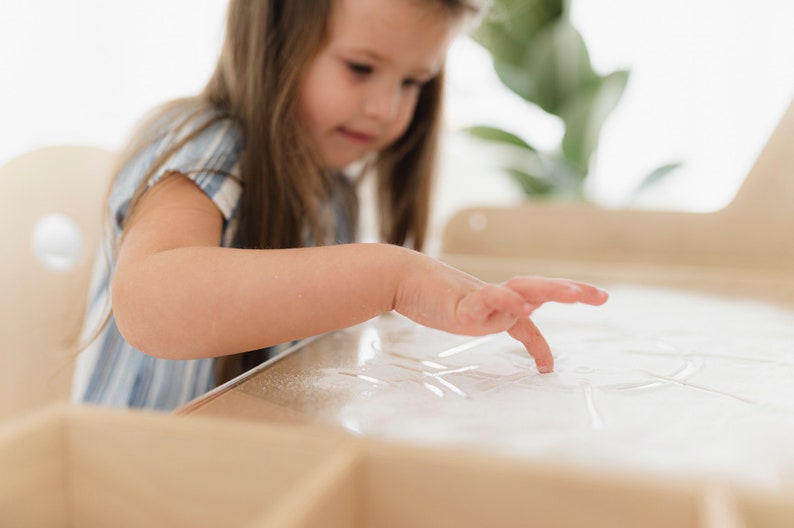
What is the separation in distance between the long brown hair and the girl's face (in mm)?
11

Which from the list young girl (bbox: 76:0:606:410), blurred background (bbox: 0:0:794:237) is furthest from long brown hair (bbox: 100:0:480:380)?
blurred background (bbox: 0:0:794:237)

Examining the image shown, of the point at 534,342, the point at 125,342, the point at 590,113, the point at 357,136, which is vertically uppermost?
the point at 590,113

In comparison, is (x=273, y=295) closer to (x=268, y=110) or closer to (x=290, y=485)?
(x=290, y=485)

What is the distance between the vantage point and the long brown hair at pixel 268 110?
0.63 m

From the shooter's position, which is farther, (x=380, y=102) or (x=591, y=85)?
(x=591, y=85)

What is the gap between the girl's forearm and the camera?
1.31 feet

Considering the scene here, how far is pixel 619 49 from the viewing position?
1569 millimetres

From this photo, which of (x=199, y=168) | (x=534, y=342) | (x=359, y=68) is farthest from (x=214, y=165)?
(x=534, y=342)

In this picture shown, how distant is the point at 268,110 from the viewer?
658 mm

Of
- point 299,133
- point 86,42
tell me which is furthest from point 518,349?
point 86,42

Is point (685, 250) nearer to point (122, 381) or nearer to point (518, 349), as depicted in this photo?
point (518, 349)

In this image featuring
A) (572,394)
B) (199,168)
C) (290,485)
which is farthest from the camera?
(199,168)

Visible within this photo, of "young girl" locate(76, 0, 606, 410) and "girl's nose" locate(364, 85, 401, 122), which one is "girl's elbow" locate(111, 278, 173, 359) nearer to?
"young girl" locate(76, 0, 606, 410)

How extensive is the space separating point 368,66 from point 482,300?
38cm
